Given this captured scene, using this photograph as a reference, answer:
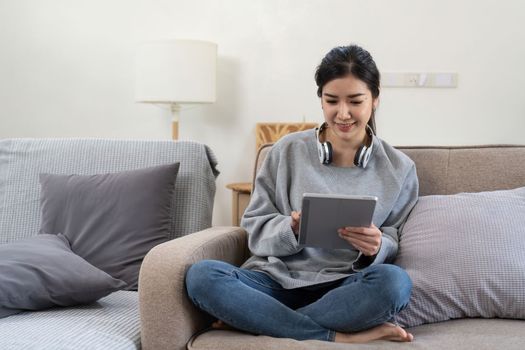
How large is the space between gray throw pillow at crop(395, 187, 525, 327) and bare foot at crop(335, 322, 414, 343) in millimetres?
104

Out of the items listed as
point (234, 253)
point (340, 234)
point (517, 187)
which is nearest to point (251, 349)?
point (340, 234)

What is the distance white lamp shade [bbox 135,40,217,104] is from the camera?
2861mm

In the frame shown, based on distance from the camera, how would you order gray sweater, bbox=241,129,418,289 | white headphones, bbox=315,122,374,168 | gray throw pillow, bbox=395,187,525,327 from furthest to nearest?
1. white headphones, bbox=315,122,374,168
2. gray sweater, bbox=241,129,418,289
3. gray throw pillow, bbox=395,187,525,327

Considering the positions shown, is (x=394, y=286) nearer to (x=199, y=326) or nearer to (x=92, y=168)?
(x=199, y=326)

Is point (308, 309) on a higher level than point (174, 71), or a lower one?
lower

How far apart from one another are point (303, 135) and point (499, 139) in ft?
5.94

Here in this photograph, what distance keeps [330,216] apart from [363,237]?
12 cm

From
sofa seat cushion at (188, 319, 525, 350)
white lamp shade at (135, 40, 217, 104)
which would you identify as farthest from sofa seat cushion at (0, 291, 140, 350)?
white lamp shade at (135, 40, 217, 104)

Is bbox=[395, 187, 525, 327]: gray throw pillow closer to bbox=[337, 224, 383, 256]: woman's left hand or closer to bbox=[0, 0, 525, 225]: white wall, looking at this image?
bbox=[337, 224, 383, 256]: woman's left hand

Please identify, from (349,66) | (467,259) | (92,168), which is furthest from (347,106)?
(92,168)

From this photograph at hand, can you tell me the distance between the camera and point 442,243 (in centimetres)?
152

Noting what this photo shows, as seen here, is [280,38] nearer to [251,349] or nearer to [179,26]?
[179,26]

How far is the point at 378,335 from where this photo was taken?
1.34 m

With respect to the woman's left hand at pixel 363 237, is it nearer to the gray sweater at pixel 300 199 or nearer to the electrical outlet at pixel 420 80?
the gray sweater at pixel 300 199
